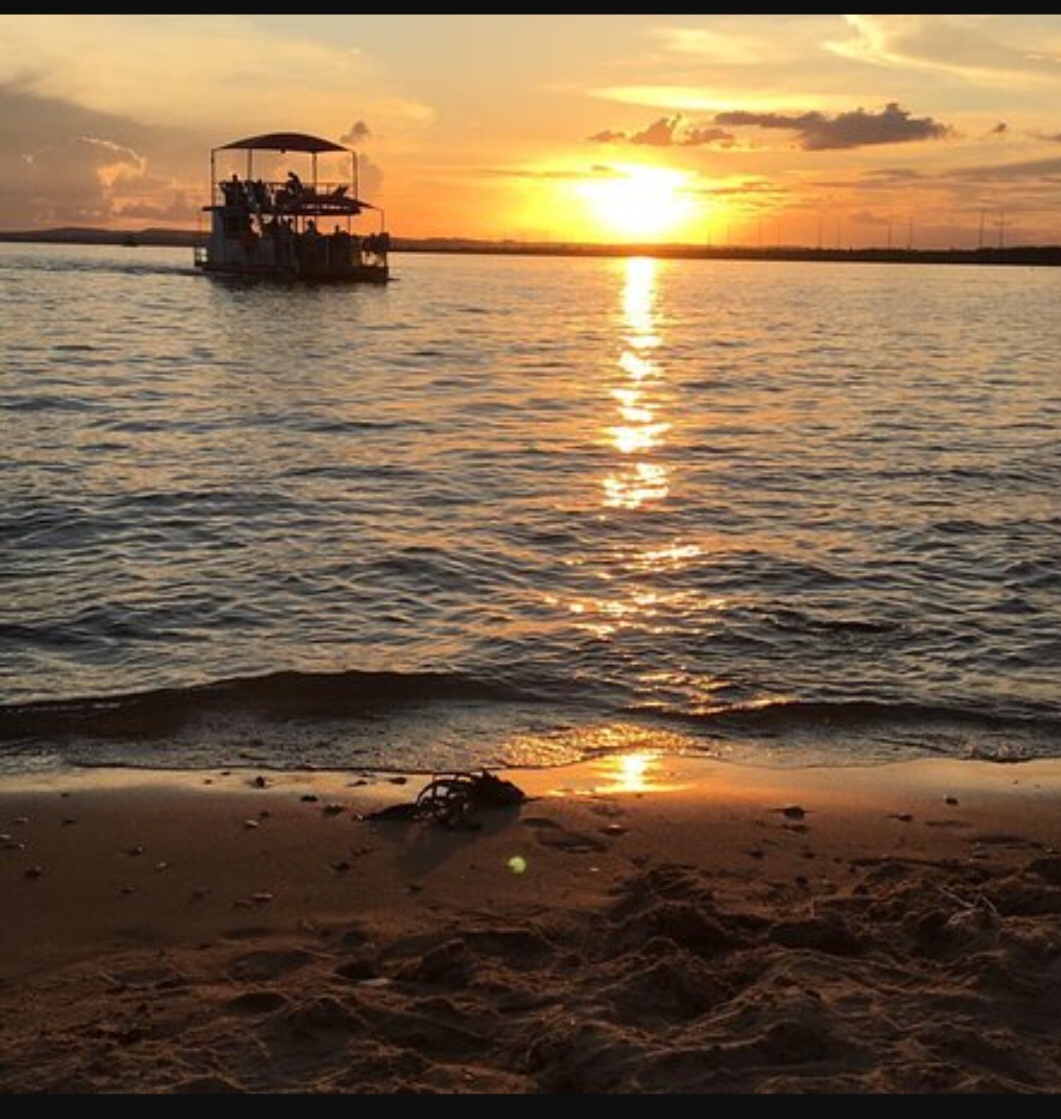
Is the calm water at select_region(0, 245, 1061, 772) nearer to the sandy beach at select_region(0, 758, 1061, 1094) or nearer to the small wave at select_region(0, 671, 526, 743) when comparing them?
the small wave at select_region(0, 671, 526, 743)

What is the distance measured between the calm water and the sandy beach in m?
1.06

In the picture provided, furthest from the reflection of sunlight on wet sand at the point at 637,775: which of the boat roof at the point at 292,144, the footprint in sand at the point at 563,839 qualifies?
the boat roof at the point at 292,144

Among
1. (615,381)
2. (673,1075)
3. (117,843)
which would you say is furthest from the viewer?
(615,381)

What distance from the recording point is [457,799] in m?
6.70

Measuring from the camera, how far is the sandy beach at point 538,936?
13.1 feet

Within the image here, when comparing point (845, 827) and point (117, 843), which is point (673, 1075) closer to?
point (845, 827)

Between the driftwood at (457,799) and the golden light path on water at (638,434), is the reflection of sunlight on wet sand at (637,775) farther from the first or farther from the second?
the golden light path on water at (638,434)

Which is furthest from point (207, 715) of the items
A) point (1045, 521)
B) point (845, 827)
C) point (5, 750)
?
point (1045, 521)

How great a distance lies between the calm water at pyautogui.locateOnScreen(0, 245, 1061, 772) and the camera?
8703 millimetres

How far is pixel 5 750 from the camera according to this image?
25.9ft

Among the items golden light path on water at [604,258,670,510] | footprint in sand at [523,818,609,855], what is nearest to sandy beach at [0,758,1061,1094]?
footprint in sand at [523,818,609,855]

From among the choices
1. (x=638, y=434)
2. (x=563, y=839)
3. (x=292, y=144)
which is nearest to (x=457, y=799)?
(x=563, y=839)

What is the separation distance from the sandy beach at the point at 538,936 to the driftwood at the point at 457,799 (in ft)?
0.24

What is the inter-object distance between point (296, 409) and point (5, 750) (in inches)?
782
